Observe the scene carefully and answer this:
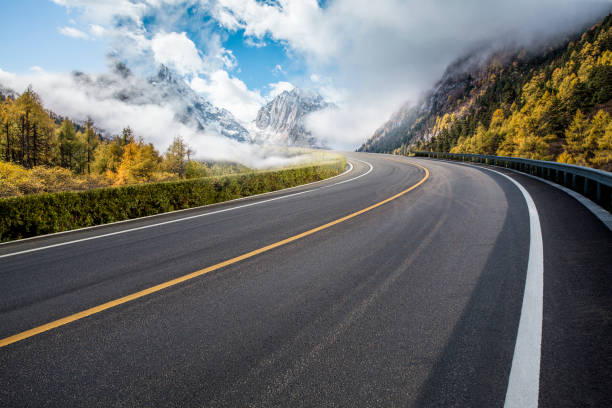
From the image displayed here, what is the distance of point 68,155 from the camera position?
229ft

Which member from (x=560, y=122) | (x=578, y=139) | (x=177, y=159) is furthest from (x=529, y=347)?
(x=177, y=159)

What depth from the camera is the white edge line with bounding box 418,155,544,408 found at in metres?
1.79

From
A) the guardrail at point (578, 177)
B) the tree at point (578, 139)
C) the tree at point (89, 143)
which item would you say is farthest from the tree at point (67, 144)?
the tree at point (578, 139)

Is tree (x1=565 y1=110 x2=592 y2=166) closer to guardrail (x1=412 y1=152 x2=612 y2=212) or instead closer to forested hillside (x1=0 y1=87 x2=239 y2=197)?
guardrail (x1=412 y1=152 x2=612 y2=212)

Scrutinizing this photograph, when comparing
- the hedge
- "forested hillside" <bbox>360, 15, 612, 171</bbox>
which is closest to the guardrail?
the hedge

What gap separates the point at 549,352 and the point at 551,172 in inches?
588

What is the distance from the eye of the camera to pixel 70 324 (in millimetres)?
2803

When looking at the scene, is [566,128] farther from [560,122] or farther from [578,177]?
[578,177]

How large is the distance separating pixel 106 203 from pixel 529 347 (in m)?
9.55

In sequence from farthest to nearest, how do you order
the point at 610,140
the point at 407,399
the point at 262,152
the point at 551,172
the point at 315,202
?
the point at 262,152, the point at 610,140, the point at 551,172, the point at 315,202, the point at 407,399

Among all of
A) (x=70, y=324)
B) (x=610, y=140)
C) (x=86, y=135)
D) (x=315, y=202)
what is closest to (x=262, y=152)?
(x=86, y=135)

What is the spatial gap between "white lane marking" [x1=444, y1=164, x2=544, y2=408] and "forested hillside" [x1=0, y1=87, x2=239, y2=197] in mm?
41985

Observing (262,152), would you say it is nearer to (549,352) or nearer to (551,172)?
(551,172)

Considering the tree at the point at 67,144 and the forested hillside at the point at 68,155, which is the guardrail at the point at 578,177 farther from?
the tree at the point at 67,144
